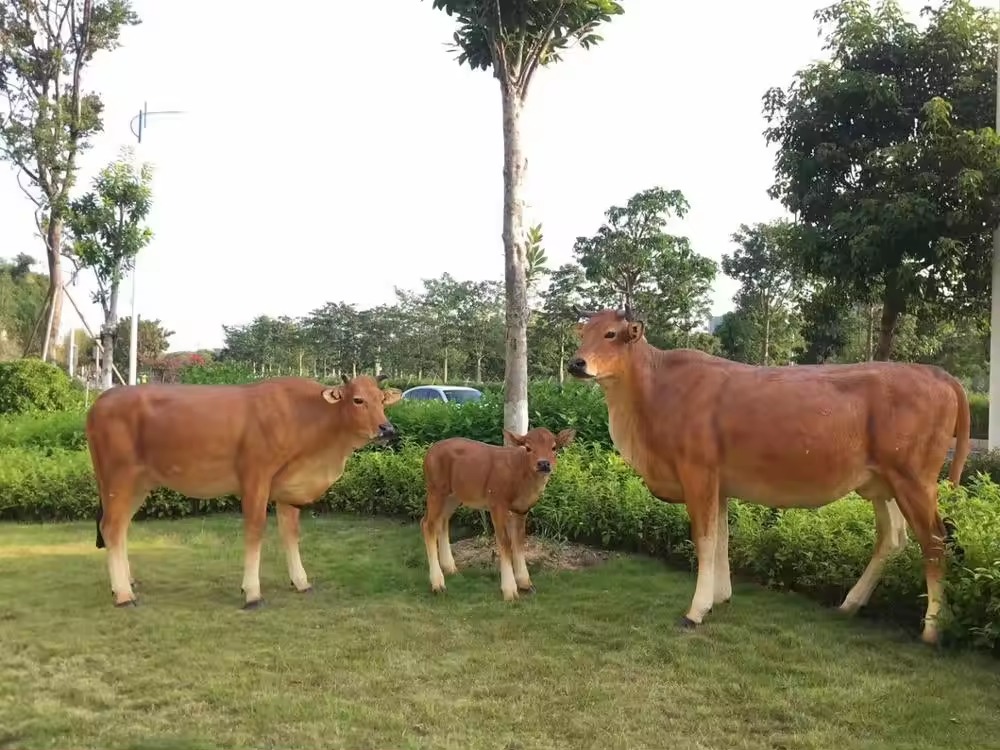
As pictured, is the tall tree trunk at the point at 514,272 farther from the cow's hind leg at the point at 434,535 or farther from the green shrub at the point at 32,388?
the green shrub at the point at 32,388

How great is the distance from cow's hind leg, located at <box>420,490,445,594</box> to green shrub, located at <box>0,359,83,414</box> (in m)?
11.5

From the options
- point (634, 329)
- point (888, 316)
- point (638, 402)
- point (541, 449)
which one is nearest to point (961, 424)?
point (638, 402)

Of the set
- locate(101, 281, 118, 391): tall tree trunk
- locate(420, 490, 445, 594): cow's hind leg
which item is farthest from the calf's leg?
locate(101, 281, 118, 391): tall tree trunk

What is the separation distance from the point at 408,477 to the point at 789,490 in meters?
4.86

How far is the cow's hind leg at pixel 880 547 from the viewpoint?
5266 millimetres

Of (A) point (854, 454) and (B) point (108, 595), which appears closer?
(A) point (854, 454)

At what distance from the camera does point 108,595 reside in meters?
6.10

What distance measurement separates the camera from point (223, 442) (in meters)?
5.87

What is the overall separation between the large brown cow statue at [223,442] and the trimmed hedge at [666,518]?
2.32 m

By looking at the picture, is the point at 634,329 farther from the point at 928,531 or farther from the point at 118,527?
the point at 118,527

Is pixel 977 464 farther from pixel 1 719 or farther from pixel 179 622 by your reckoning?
pixel 1 719

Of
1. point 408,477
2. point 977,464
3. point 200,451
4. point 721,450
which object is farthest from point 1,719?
point 977,464

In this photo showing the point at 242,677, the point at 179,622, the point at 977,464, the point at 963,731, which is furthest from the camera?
the point at 977,464

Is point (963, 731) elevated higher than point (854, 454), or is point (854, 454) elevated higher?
point (854, 454)
